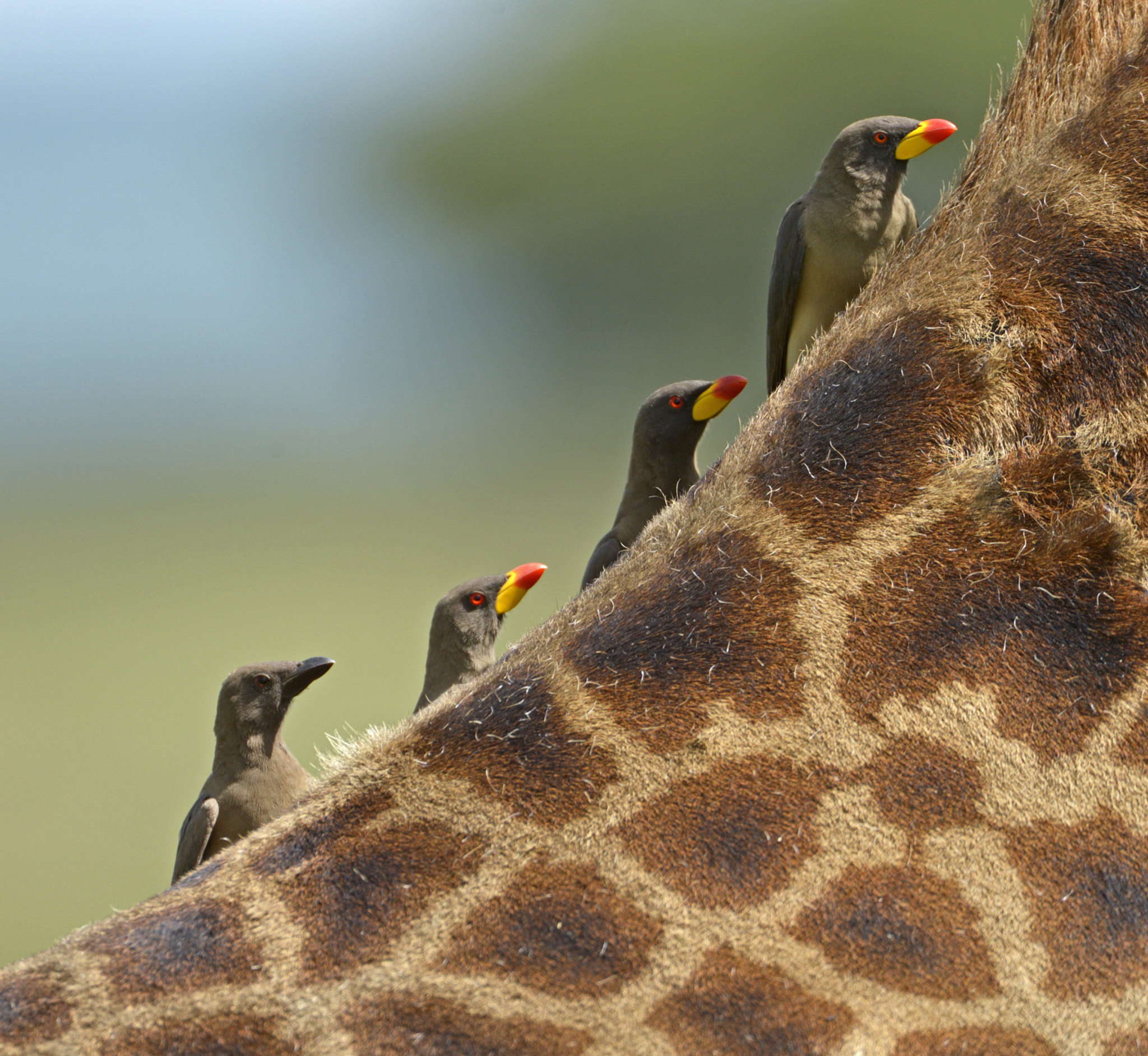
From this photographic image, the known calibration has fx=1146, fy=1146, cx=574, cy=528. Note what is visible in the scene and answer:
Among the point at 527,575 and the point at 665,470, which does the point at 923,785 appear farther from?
the point at 527,575

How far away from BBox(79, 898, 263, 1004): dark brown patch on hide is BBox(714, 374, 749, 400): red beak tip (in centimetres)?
91

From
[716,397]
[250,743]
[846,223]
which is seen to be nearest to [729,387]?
[716,397]

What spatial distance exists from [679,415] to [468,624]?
0.42m

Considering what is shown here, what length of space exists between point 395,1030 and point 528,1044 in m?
0.09

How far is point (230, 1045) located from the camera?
78 cm

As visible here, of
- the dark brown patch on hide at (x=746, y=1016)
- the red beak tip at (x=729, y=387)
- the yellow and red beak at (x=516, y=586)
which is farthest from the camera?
the yellow and red beak at (x=516, y=586)

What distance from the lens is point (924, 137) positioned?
1.41 meters

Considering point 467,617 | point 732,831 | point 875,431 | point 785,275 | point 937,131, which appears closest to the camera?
point 732,831

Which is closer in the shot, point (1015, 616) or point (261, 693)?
point (1015, 616)

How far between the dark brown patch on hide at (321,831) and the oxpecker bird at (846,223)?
0.81 m

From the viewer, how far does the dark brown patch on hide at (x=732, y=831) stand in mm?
849

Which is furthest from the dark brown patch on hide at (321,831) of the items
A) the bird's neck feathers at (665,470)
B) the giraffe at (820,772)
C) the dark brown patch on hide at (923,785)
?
the bird's neck feathers at (665,470)

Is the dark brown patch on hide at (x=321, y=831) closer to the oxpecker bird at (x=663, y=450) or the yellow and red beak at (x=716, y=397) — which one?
the oxpecker bird at (x=663, y=450)

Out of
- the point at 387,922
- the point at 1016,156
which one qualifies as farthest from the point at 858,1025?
the point at 1016,156
